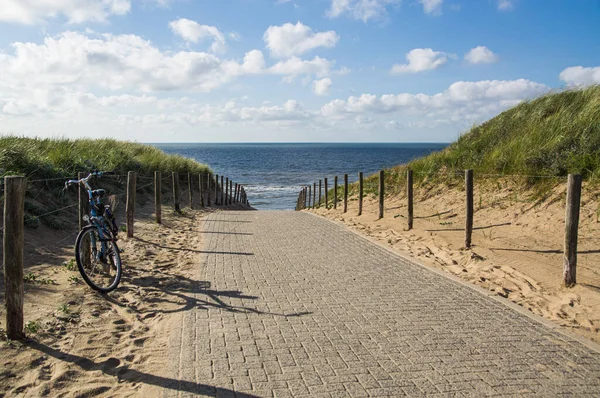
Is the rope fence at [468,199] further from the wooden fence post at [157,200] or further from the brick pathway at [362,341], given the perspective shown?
the wooden fence post at [157,200]

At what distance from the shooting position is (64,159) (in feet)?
48.4

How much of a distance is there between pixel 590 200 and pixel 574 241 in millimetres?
4032

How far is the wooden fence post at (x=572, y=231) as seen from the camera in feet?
22.6

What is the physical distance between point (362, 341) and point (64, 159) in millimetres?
12723

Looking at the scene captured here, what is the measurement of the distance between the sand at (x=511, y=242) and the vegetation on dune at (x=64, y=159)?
842cm

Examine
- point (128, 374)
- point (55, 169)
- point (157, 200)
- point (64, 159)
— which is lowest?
point (128, 374)

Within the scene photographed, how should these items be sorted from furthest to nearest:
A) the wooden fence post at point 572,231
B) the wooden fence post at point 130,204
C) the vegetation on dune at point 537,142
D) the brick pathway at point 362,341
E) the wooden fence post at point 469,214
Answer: the vegetation on dune at point 537,142, the wooden fence post at point 130,204, the wooden fence post at point 469,214, the wooden fence post at point 572,231, the brick pathway at point 362,341

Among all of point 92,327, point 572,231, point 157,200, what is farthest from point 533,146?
point 92,327

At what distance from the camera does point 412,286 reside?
23.9 ft

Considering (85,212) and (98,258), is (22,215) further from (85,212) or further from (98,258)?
(85,212)

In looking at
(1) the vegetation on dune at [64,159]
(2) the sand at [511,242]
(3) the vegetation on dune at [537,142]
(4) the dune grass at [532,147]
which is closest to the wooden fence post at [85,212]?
(1) the vegetation on dune at [64,159]

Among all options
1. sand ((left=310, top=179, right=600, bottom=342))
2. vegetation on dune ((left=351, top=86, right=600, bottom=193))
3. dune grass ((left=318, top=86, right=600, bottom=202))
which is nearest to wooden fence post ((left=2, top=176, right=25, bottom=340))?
sand ((left=310, top=179, right=600, bottom=342))

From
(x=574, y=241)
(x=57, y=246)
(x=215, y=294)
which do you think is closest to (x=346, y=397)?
(x=215, y=294)

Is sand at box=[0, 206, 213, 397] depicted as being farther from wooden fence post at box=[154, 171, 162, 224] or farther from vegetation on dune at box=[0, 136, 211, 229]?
wooden fence post at box=[154, 171, 162, 224]
